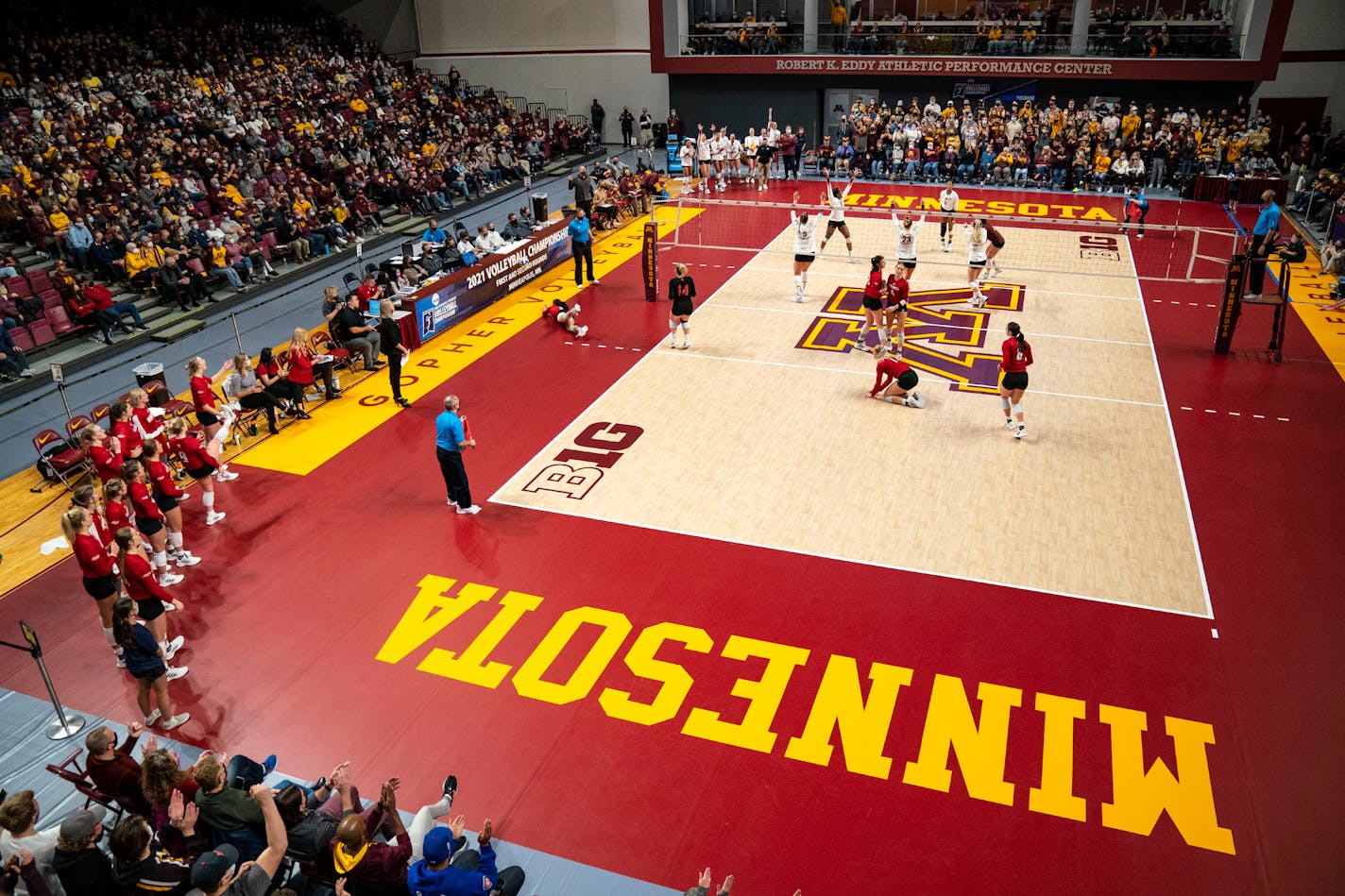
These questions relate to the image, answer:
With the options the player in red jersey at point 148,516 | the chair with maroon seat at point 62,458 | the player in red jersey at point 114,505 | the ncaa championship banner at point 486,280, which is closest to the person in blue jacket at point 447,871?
the player in red jersey at point 114,505

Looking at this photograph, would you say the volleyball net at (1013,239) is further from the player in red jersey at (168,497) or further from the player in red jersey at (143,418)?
the player in red jersey at (168,497)

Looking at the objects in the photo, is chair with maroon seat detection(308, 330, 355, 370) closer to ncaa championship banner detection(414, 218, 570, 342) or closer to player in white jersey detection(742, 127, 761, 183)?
ncaa championship banner detection(414, 218, 570, 342)

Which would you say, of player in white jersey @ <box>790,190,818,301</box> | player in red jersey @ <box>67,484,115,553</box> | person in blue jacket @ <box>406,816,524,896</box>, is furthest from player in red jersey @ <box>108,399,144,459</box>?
player in white jersey @ <box>790,190,818,301</box>

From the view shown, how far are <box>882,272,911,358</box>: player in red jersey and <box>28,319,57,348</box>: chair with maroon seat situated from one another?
16.8 m

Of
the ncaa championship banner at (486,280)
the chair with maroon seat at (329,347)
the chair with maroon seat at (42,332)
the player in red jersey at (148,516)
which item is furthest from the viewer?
the ncaa championship banner at (486,280)

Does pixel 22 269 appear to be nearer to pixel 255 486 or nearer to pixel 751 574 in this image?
pixel 255 486

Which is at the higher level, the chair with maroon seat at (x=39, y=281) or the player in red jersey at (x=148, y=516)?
the chair with maroon seat at (x=39, y=281)

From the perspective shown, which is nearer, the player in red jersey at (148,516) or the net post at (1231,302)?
the player in red jersey at (148,516)

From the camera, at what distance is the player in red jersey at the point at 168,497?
1138cm

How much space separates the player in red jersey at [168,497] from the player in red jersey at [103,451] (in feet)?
1.66

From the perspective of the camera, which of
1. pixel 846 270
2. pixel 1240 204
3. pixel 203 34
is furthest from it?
pixel 203 34

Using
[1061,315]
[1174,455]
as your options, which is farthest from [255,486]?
[1061,315]

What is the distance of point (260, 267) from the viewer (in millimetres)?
22828

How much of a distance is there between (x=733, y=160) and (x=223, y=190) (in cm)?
1721
